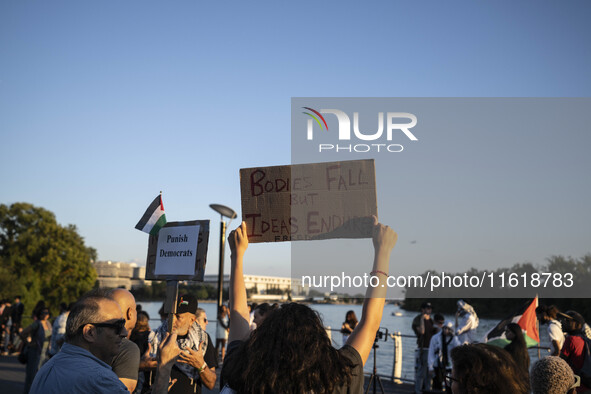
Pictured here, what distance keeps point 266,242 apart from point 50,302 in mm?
53987

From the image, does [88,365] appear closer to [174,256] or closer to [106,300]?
[106,300]

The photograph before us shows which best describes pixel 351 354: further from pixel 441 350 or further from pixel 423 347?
pixel 423 347

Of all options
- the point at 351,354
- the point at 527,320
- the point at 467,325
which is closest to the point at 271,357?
the point at 351,354

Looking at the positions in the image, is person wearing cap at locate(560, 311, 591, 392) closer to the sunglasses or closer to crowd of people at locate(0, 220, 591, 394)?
crowd of people at locate(0, 220, 591, 394)

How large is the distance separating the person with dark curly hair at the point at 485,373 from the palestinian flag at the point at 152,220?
8.59ft

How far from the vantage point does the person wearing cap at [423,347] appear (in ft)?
39.9

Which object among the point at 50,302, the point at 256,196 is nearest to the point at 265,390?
the point at 256,196

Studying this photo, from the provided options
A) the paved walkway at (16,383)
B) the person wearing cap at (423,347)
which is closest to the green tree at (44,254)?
the paved walkway at (16,383)

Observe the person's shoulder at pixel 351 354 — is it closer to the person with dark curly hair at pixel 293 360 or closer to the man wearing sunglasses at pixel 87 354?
the person with dark curly hair at pixel 293 360

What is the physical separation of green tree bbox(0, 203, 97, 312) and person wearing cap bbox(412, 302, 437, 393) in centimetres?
4430

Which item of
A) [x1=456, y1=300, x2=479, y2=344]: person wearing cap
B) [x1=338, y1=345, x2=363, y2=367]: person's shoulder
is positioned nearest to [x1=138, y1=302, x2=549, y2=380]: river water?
[x1=338, y1=345, x2=363, y2=367]: person's shoulder

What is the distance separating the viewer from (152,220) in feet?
14.8

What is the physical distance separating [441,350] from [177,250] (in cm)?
846

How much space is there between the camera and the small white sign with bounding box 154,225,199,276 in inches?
163
